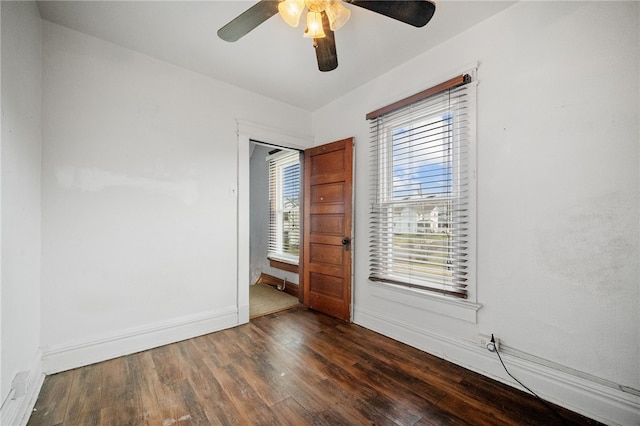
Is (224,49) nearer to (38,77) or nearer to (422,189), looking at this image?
(38,77)

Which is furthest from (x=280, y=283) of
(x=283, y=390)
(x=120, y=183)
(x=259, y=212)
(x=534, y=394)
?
(x=534, y=394)

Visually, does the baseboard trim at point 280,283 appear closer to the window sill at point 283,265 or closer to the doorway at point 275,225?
the doorway at point 275,225

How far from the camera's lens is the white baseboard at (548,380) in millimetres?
1465

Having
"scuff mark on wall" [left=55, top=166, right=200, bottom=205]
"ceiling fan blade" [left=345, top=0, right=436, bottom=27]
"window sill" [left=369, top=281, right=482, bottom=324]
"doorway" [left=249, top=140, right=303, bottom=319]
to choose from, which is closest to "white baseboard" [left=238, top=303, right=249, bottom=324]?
"doorway" [left=249, top=140, right=303, bottom=319]

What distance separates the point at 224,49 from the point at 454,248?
2.66 m

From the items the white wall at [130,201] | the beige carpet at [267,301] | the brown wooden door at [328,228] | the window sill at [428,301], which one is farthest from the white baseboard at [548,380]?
the white wall at [130,201]

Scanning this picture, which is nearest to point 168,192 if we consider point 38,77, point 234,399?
point 38,77

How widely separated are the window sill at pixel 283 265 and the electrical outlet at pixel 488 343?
259 centimetres

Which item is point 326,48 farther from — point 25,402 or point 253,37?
point 25,402

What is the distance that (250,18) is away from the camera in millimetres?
1480

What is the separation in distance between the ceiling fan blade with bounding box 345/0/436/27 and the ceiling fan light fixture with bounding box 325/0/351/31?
0.12 metres

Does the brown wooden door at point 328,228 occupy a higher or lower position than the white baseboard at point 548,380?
higher

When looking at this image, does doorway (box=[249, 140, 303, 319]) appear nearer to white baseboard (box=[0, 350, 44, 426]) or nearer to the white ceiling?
the white ceiling

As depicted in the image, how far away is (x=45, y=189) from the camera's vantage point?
1.96 metres
